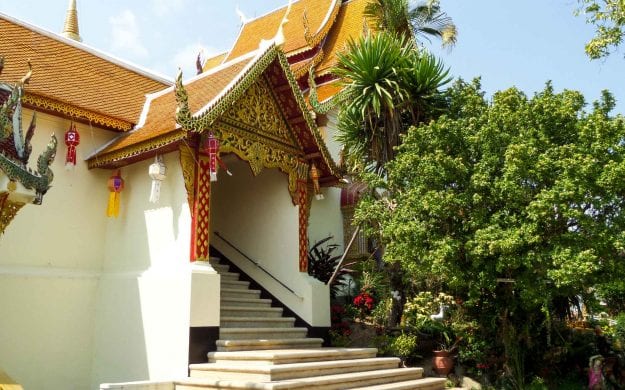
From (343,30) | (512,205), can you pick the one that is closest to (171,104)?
(512,205)

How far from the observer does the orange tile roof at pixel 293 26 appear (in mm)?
15109

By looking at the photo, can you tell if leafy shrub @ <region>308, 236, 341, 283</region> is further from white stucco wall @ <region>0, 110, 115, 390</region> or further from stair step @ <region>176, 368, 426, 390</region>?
white stucco wall @ <region>0, 110, 115, 390</region>

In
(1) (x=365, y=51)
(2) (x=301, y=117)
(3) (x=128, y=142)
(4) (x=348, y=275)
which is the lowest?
(4) (x=348, y=275)

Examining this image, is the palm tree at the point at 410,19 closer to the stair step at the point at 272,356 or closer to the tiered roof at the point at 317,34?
the tiered roof at the point at 317,34

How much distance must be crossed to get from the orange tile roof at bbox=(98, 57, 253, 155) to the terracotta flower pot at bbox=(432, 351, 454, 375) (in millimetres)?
4984

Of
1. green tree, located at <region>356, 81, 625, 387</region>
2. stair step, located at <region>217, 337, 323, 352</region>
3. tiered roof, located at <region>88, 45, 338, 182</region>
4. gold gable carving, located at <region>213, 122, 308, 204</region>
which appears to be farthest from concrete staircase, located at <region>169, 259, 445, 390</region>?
Answer: tiered roof, located at <region>88, 45, 338, 182</region>

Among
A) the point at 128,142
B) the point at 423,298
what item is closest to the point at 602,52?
the point at 423,298

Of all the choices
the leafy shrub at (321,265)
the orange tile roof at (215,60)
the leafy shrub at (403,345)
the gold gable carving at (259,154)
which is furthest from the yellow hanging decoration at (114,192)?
→ the orange tile roof at (215,60)

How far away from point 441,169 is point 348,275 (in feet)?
14.8

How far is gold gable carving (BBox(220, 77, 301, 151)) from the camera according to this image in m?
7.82

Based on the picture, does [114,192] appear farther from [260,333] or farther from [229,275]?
[260,333]

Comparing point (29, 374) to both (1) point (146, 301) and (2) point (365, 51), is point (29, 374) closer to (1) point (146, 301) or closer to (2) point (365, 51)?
(1) point (146, 301)

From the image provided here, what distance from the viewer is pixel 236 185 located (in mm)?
9797

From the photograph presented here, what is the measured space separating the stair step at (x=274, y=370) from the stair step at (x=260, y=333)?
0.65 m
